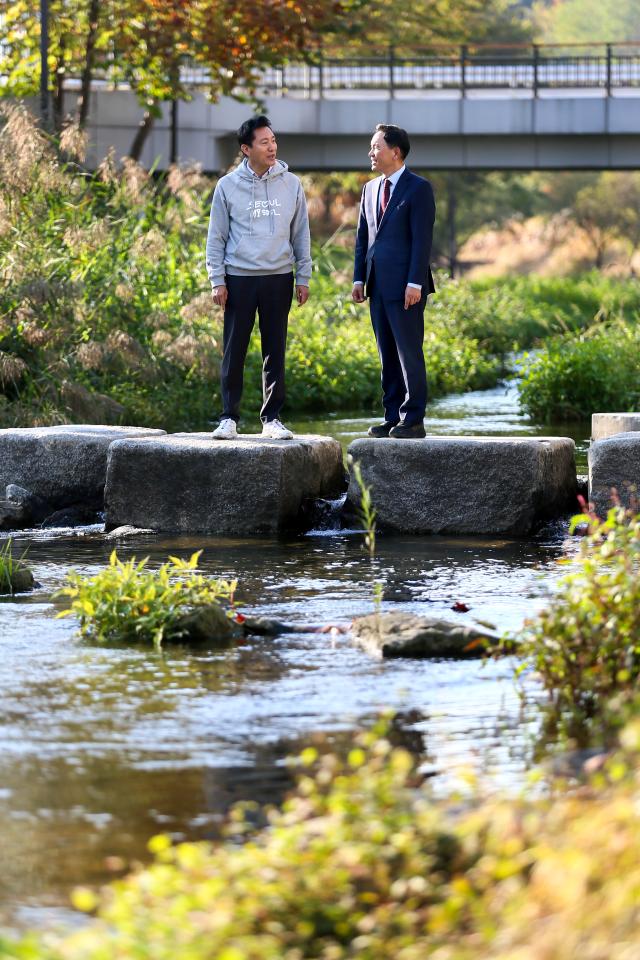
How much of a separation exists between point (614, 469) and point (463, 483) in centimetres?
85

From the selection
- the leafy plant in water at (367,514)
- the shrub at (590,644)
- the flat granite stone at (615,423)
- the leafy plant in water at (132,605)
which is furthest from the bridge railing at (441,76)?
the shrub at (590,644)

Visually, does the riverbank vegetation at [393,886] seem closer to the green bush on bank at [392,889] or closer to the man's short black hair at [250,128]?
the green bush on bank at [392,889]

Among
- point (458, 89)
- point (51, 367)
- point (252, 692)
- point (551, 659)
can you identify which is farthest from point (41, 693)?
point (458, 89)

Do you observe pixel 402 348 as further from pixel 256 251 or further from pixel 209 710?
pixel 209 710

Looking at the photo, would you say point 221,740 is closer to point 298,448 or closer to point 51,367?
point 298,448

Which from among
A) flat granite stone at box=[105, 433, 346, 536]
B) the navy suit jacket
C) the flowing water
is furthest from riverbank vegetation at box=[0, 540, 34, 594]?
the navy suit jacket

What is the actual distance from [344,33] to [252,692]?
34.2 metres

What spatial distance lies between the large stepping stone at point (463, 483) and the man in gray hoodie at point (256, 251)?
0.73m

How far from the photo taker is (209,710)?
5246 millimetres

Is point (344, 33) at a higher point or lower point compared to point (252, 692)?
higher

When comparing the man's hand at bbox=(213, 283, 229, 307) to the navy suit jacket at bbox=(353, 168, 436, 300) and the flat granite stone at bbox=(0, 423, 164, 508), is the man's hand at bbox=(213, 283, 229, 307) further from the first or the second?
the flat granite stone at bbox=(0, 423, 164, 508)

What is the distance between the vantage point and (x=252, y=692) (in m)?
5.46

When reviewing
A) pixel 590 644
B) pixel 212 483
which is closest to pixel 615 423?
pixel 212 483

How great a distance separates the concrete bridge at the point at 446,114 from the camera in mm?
35688
